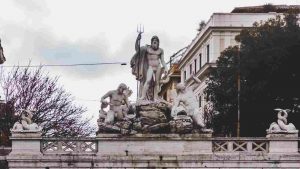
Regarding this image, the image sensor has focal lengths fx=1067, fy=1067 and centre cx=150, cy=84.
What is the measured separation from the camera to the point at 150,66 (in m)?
42.1

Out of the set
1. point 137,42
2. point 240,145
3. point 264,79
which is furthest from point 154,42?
point 264,79

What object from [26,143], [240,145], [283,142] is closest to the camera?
[26,143]

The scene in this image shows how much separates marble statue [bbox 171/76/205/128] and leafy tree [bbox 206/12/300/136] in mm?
16041

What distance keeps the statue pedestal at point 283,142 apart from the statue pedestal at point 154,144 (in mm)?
2422

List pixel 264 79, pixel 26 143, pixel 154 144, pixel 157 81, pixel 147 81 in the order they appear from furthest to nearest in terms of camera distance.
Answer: pixel 264 79 → pixel 157 81 → pixel 147 81 → pixel 154 144 → pixel 26 143

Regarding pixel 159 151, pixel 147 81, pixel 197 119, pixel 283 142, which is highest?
pixel 147 81

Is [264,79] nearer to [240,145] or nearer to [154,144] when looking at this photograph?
[240,145]

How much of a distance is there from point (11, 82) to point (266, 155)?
28.5m

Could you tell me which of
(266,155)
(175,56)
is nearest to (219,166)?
(266,155)

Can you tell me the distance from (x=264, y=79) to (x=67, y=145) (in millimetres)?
19603

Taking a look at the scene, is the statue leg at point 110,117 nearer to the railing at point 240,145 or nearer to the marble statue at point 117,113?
the marble statue at point 117,113

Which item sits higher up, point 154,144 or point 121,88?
point 121,88

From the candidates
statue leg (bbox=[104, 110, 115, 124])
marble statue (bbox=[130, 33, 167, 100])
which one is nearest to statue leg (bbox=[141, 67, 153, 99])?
marble statue (bbox=[130, 33, 167, 100])

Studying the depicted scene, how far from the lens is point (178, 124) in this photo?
4041 centimetres
